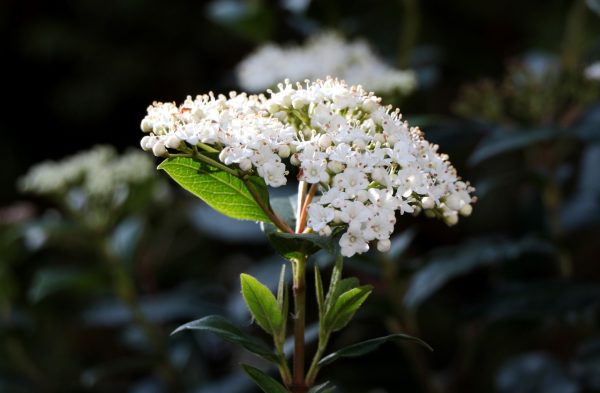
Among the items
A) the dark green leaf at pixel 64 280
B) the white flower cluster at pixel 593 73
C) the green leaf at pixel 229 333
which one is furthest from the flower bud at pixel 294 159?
the dark green leaf at pixel 64 280

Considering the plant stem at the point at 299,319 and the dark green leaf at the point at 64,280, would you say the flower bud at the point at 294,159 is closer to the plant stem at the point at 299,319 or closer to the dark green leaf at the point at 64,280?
the plant stem at the point at 299,319

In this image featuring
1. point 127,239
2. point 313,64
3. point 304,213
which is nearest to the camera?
point 304,213

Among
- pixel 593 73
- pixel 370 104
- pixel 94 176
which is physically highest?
pixel 593 73

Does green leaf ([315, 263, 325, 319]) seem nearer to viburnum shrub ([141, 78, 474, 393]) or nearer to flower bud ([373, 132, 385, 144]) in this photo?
viburnum shrub ([141, 78, 474, 393])

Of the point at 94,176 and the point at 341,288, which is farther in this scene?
the point at 94,176

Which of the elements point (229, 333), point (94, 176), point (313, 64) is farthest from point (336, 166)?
point (94, 176)

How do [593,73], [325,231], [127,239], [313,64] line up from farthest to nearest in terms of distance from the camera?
1. [127,239]
2. [313,64]
3. [593,73]
4. [325,231]

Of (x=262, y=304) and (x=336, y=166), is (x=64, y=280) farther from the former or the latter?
(x=336, y=166)

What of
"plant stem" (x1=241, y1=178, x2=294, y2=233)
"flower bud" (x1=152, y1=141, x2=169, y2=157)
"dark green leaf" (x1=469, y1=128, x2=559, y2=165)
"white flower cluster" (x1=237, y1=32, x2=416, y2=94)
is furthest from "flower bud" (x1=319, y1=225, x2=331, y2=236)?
"white flower cluster" (x1=237, y1=32, x2=416, y2=94)
